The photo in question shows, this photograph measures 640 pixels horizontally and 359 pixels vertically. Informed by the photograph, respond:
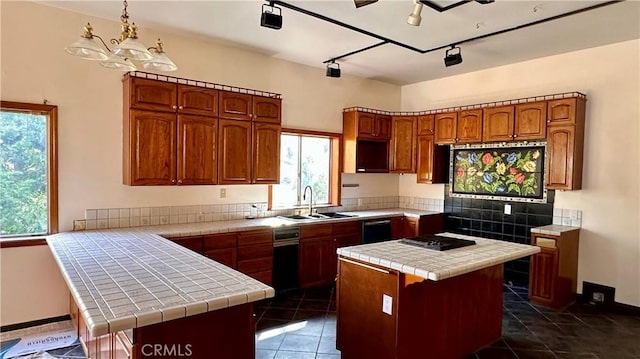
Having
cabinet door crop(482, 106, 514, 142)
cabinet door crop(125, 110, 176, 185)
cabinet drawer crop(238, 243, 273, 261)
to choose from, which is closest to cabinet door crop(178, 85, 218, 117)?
cabinet door crop(125, 110, 176, 185)

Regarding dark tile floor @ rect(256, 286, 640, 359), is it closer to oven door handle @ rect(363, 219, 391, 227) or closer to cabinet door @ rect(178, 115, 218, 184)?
oven door handle @ rect(363, 219, 391, 227)

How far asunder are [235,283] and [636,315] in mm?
4402

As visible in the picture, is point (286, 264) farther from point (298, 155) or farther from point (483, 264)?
point (483, 264)

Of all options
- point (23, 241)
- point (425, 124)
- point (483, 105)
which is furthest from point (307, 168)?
point (23, 241)

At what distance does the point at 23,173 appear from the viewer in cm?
348

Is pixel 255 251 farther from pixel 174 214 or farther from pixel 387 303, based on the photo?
pixel 387 303

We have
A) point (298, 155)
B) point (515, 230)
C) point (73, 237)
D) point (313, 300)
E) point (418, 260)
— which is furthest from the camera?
point (298, 155)

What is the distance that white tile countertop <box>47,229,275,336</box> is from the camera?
5.17ft

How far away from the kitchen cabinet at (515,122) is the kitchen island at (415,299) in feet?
6.72

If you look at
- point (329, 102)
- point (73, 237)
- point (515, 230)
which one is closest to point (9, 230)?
point (73, 237)

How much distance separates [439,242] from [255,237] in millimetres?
2033

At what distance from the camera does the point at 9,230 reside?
3420mm

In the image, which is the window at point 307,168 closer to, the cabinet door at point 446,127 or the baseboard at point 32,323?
the cabinet door at point 446,127

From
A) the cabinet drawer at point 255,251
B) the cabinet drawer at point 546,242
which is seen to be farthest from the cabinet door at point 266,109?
the cabinet drawer at point 546,242
